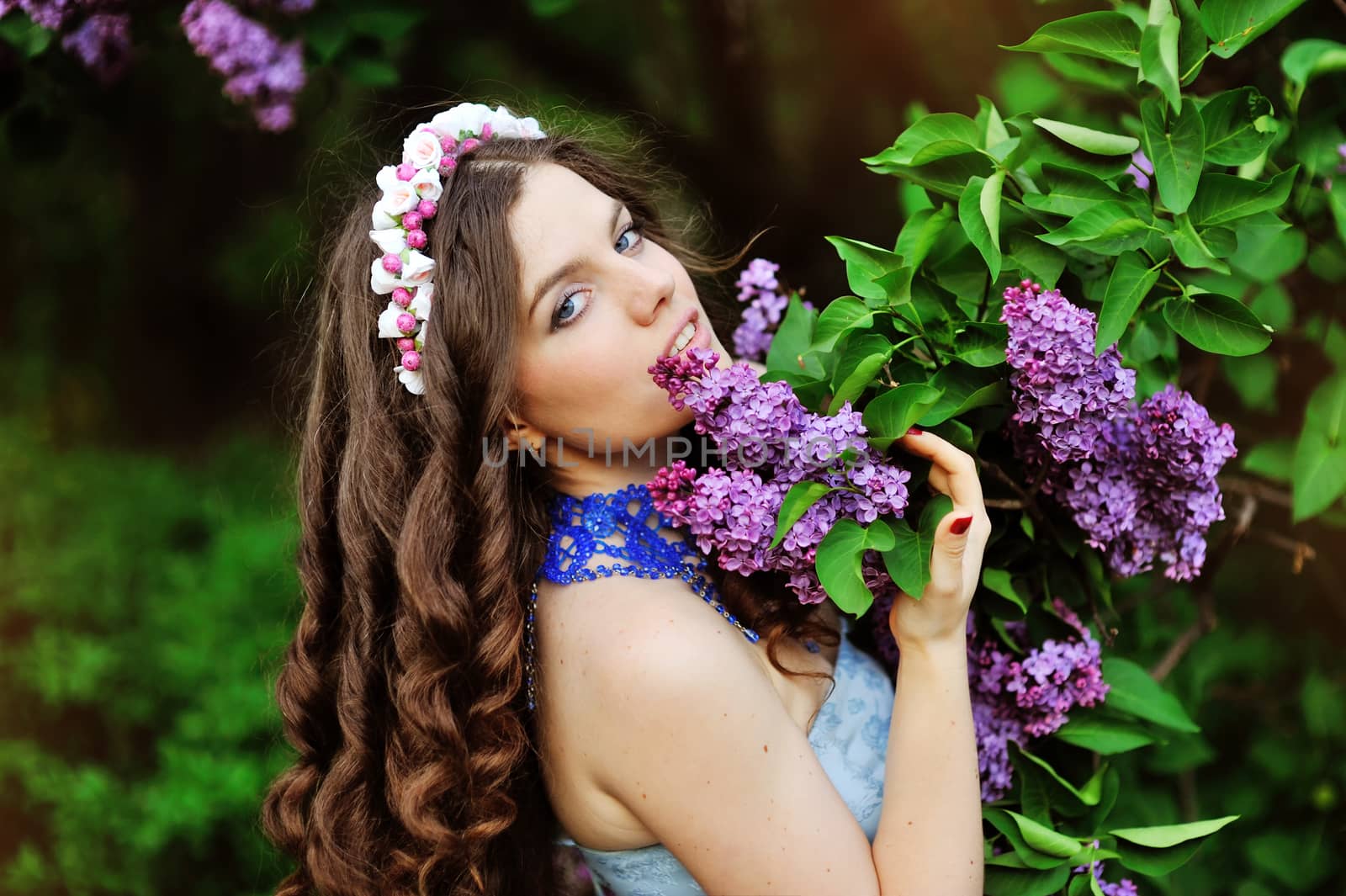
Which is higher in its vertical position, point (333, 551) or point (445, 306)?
point (445, 306)

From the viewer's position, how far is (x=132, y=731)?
2996mm

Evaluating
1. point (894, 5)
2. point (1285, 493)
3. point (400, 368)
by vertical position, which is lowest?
point (1285, 493)

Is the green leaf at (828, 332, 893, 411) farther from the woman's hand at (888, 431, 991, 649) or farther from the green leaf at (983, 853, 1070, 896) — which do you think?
the green leaf at (983, 853, 1070, 896)

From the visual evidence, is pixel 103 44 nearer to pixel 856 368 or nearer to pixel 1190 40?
pixel 856 368

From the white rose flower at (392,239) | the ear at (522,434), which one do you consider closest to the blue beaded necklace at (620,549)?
the ear at (522,434)

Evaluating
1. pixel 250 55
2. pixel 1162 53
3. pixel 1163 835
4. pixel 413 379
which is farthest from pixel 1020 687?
pixel 250 55

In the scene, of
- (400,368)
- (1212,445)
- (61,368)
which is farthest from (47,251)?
(1212,445)

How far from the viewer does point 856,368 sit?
1223mm

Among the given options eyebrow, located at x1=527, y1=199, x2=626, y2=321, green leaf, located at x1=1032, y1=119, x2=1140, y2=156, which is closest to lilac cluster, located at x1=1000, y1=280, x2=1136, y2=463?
green leaf, located at x1=1032, y1=119, x2=1140, y2=156

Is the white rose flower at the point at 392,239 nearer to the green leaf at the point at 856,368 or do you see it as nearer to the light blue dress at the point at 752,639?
the light blue dress at the point at 752,639

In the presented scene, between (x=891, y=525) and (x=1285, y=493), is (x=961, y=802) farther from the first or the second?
(x=1285, y=493)

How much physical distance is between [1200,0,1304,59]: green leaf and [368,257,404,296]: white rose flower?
1023 millimetres

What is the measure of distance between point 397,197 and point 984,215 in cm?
76

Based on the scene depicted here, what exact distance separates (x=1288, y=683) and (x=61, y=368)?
3.64 meters
